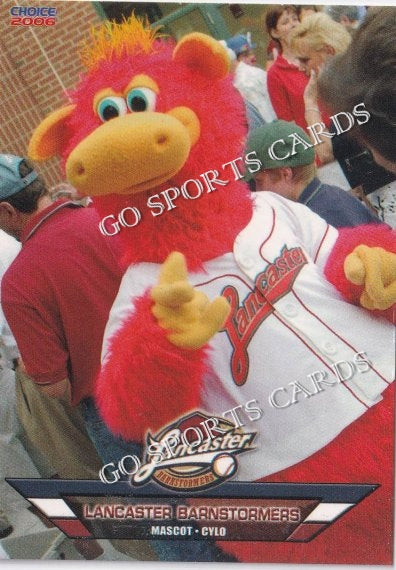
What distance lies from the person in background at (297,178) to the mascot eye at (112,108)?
363 millimetres

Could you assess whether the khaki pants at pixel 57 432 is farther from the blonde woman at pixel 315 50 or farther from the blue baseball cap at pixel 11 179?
the blonde woman at pixel 315 50

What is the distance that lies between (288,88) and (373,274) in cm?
57

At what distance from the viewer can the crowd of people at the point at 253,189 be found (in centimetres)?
186

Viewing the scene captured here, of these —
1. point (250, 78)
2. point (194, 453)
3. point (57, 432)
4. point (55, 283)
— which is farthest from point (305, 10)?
point (57, 432)

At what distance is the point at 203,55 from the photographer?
169 centimetres

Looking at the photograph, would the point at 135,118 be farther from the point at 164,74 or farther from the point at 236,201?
the point at 236,201

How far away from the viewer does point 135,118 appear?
1.63 m

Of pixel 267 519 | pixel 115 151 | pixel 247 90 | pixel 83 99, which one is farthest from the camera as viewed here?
pixel 267 519

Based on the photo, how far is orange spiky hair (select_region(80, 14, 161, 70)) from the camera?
1.73 meters

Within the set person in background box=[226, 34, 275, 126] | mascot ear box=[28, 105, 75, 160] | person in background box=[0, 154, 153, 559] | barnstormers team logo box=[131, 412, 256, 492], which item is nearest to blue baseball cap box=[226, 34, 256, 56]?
person in background box=[226, 34, 275, 126]

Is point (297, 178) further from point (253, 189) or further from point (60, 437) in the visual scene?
point (60, 437)

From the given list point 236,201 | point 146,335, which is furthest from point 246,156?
point 146,335

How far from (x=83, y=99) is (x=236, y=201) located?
1.44 ft

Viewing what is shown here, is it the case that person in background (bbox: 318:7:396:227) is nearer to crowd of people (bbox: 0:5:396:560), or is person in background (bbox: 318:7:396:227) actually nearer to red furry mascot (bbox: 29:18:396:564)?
crowd of people (bbox: 0:5:396:560)
